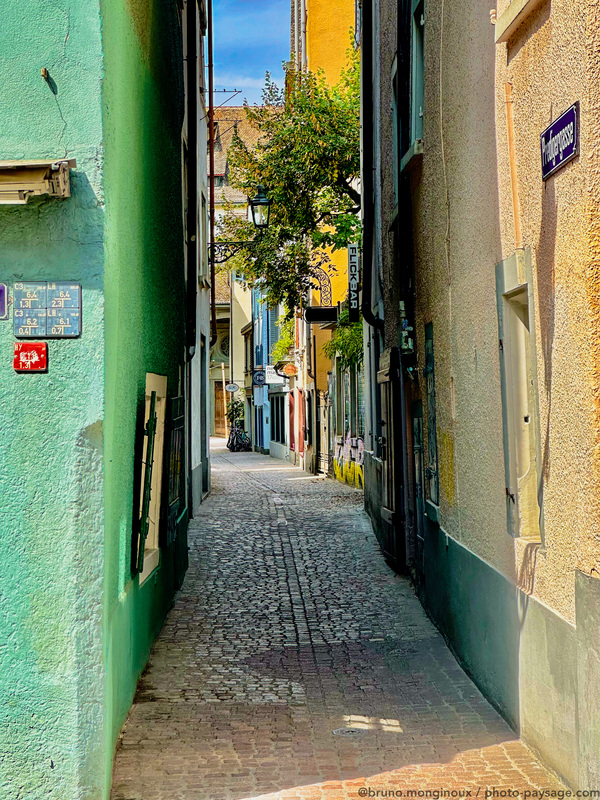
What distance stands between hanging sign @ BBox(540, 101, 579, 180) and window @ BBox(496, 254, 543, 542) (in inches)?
26.0

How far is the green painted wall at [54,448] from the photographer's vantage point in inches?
182

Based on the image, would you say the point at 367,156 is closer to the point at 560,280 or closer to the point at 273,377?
the point at 560,280

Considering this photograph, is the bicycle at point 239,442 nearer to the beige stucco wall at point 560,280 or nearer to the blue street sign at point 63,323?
the beige stucco wall at point 560,280

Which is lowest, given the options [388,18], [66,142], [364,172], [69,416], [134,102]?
[69,416]

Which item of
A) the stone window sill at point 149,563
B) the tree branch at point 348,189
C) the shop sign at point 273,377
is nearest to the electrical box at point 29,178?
the stone window sill at point 149,563

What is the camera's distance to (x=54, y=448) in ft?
15.6

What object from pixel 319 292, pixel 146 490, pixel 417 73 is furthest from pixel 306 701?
pixel 319 292

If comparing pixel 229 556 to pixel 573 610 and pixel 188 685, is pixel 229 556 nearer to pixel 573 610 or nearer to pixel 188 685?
pixel 188 685

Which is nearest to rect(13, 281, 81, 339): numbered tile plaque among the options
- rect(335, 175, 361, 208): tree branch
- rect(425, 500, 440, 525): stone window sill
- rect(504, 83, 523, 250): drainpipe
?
rect(504, 83, 523, 250): drainpipe

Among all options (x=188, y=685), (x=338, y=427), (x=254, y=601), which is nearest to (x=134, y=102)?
(x=188, y=685)

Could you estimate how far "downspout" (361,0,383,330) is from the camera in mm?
14086

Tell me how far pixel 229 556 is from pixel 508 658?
692 cm

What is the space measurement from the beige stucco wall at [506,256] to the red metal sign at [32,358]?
2426 mm

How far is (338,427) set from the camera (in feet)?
77.7
